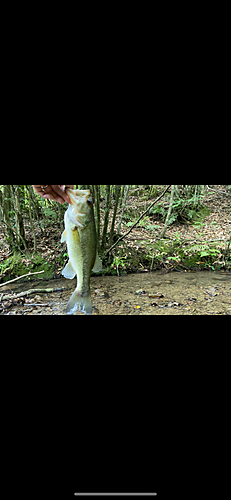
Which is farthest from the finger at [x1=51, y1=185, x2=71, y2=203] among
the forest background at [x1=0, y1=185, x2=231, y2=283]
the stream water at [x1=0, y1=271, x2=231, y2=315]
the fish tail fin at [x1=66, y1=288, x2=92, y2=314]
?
the forest background at [x1=0, y1=185, x2=231, y2=283]

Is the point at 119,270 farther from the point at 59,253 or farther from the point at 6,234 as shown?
the point at 6,234

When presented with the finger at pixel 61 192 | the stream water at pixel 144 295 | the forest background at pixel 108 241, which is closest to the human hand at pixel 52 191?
the finger at pixel 61 192

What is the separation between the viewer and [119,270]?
415 cm

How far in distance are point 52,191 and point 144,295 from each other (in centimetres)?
262

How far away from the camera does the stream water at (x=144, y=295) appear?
3.14m

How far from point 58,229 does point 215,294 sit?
2.75 metres

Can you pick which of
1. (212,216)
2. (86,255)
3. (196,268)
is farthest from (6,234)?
(212,216)

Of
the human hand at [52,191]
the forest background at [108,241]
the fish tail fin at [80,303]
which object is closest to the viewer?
the human hand at [52,191]

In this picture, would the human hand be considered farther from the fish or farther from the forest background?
the forest background

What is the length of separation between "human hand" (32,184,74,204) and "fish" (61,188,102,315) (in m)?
0.02

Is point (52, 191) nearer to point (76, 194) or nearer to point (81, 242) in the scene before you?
point (76, 194)

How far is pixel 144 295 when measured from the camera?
3502 millimetres

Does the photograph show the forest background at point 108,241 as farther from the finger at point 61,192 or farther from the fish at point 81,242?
the finger at point 61,192

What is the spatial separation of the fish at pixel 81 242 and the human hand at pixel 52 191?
0.02 m
